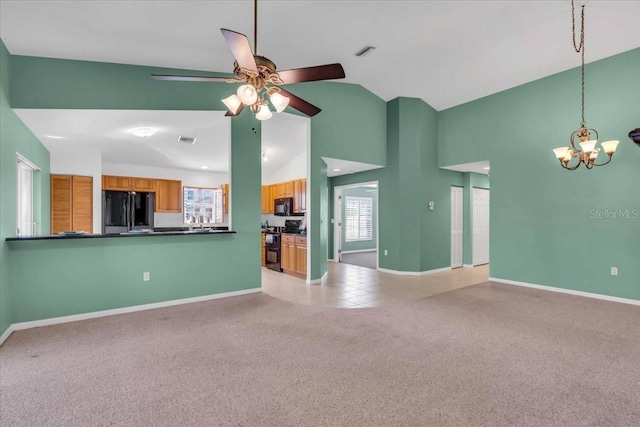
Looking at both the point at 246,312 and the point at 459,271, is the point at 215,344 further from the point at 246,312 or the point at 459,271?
the point at 459,271

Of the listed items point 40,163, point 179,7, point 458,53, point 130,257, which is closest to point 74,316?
point 130,257

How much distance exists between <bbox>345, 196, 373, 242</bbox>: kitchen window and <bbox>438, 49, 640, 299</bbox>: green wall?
4.23 meters

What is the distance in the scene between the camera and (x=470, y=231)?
24.0 ft

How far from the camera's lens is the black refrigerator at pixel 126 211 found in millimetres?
6074

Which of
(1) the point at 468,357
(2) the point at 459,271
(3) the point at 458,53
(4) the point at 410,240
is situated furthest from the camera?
(2) the point at 459,271

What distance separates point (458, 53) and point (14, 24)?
17.1 ft

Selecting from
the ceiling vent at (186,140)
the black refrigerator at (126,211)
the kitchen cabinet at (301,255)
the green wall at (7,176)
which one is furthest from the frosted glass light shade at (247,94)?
the black refrigerator at (126,211)

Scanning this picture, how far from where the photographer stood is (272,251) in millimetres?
7004

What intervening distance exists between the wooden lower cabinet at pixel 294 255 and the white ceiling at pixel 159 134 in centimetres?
185

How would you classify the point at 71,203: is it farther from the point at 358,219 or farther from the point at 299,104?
the point at 358,219

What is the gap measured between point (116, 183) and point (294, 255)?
13.0ft

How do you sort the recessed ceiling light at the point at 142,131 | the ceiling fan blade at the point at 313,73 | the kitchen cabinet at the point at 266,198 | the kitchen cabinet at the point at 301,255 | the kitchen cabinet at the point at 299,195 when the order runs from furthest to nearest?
the kitchen cabinet at the point at 266,198 → the kitchen cabinet at the point at 299,195 → the kitchen cabinet at the point at 301,255 → the recessed ceiling light at the point at 142,131 → the ceiling fan blade at the point at 313,73

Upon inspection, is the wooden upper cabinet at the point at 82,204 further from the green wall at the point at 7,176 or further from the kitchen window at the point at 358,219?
the kitchen window at the point at 358,219

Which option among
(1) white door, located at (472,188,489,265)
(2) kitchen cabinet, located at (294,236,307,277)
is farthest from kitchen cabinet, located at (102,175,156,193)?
(1) white door, located at (472,188,489,265)
